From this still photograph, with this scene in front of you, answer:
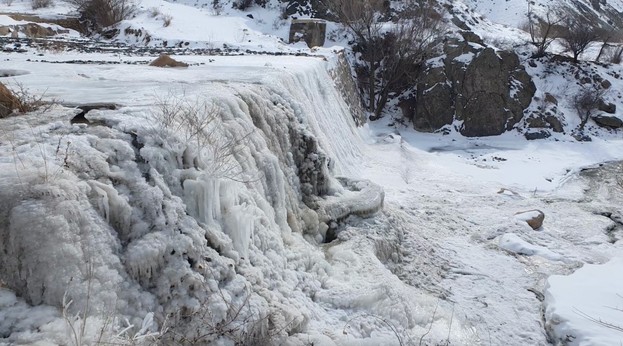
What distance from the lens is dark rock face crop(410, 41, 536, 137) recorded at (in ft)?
53.7

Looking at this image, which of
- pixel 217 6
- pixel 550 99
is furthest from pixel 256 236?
pixel 217 6

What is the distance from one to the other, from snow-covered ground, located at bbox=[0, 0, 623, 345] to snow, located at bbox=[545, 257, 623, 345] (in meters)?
0.02

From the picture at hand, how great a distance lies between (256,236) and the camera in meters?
4.24

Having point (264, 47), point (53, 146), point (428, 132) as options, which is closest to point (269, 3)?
point (264, 47)

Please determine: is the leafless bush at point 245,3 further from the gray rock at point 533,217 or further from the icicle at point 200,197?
the icicle at point 200,197

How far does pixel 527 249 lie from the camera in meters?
7.11

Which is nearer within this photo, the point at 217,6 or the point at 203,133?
the point at 203,133

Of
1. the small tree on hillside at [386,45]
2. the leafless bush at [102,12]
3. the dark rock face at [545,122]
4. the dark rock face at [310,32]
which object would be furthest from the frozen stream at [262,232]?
the leafless bush at [102,12]

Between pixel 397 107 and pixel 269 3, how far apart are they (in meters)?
8.87

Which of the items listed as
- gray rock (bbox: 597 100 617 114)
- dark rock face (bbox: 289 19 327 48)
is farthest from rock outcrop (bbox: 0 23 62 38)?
gray rock (bbox: 597 100 617 114)

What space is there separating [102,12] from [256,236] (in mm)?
15993

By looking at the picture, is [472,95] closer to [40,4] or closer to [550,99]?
[550,99]

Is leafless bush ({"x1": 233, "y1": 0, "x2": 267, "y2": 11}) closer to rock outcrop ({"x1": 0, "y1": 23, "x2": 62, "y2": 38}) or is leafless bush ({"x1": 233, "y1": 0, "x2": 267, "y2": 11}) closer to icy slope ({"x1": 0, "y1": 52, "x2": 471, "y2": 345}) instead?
rock outcrop ({"x1": 0, "y1": 23, "x2": 62, "y2": 38})

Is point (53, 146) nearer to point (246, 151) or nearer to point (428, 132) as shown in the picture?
point (246, 151)
